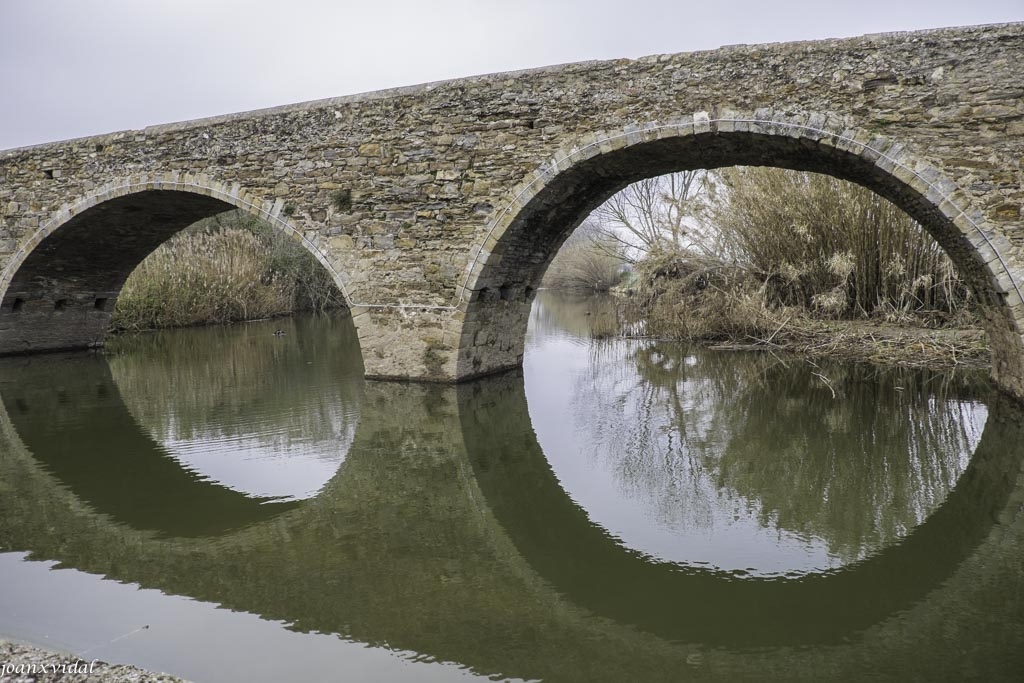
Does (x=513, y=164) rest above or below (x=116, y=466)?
above

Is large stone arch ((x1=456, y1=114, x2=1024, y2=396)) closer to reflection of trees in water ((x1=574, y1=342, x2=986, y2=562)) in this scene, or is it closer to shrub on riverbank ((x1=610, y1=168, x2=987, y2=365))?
reflection of trees in water ((x1=574, y1=342, x2=986, y2=562))

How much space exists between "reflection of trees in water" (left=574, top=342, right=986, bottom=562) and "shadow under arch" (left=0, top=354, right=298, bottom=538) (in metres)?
2.39

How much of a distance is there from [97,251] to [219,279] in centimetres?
570

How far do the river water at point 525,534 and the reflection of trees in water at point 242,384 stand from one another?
8 cm

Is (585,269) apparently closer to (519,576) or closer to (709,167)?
(709,167)

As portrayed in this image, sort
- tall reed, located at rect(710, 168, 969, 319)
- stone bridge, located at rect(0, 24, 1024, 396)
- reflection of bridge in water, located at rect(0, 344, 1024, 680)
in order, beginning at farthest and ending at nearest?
tall reed, located at rect(710, 168, 969, 319) < stone bridge, located at rect(0, 24, 1024, 396) < reflection of bridge in water, located at rect(0, 344, 1024, 680)

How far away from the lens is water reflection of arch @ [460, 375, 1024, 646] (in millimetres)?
2889

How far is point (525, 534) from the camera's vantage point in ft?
12.9

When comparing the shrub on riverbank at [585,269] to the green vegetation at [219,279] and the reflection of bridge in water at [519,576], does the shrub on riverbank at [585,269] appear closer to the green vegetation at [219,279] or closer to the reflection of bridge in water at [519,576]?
the green vegetation at [219,279]

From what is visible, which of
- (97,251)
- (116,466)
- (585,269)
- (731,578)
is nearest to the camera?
(731,578)

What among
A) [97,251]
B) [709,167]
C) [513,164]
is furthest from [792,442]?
[97,251]

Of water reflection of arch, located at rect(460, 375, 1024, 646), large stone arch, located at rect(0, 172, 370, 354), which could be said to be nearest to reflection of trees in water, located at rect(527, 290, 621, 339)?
large stone arch, located at rect(0, 172, 370, 354)

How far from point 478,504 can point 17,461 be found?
Result: 355cm

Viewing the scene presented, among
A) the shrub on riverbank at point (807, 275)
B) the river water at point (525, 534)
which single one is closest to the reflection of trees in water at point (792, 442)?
the river water at point (525, 534)
